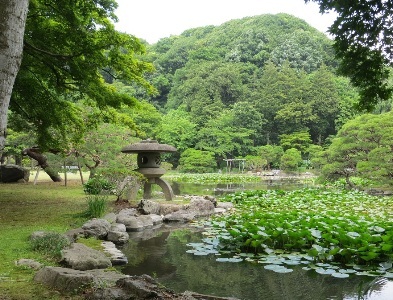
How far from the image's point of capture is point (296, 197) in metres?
12.1

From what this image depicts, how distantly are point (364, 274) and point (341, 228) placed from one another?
124 cm

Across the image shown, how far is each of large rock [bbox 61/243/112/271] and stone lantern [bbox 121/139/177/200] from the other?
19.6 feet

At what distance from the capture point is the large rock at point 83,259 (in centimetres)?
401

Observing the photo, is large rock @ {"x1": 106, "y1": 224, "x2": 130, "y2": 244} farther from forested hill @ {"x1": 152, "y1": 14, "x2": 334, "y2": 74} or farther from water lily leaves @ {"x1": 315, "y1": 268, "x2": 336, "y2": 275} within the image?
forested hill @ {"x1": 152, "y1": 14, "x2": 334, "y2": 74}

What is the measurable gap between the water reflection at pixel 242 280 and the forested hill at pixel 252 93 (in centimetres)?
2874

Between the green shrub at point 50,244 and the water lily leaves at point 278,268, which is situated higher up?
the green shrub at point 50,244

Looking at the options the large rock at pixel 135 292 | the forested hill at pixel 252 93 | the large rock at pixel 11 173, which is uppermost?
the forested hill at pixel 252 93

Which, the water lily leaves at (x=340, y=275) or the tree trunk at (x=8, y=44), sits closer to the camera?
the tree trunk at (x=8, y=44)

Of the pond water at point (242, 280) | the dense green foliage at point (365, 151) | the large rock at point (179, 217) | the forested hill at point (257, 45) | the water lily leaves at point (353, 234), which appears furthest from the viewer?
the forested hill at point (257, 45)

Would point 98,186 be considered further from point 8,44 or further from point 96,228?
point 8,44

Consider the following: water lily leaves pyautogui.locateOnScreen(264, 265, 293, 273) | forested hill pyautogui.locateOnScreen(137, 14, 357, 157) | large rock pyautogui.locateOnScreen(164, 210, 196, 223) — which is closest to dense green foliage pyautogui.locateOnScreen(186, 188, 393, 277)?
water lily leaves pyautogui.locateOnScreen(264, 265, 293, 273)

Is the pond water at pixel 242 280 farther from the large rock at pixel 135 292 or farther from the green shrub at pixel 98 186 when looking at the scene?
the green shrub at pixel 98 186

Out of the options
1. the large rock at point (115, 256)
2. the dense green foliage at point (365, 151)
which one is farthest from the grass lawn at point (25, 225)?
the dense green foliage at point (365, 151)

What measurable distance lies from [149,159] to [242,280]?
22.2ft
